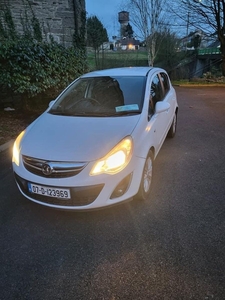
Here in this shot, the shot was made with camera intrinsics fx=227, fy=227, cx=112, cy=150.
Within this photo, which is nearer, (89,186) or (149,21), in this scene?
(89,186)

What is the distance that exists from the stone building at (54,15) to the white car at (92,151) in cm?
720

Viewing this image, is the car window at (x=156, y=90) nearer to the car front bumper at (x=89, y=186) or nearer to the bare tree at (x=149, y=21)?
the car front bumper at (x=89, y=186)

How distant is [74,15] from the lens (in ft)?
30.2

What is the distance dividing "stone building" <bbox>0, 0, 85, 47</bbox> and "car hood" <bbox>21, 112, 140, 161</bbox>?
7.50 m

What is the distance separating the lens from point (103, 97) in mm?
3273

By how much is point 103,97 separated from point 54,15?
7.50 m

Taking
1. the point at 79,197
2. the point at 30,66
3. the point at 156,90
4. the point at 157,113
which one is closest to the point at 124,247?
the point at 79,197

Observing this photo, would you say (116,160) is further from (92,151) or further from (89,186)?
Result: (89,186)

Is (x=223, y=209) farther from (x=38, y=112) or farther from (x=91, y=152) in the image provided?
(x=38, y=112)

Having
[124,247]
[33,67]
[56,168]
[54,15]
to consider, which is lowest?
[124,247]

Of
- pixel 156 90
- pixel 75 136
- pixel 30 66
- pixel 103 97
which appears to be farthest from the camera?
pixel 30 66

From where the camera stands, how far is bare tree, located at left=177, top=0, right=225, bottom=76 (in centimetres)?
1417

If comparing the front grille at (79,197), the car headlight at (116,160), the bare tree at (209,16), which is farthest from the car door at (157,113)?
the bare tree at (209,16)

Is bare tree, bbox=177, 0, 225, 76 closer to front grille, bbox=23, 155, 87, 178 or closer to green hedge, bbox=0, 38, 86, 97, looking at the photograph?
green hedge, bbox=0, 38, 86, 97
